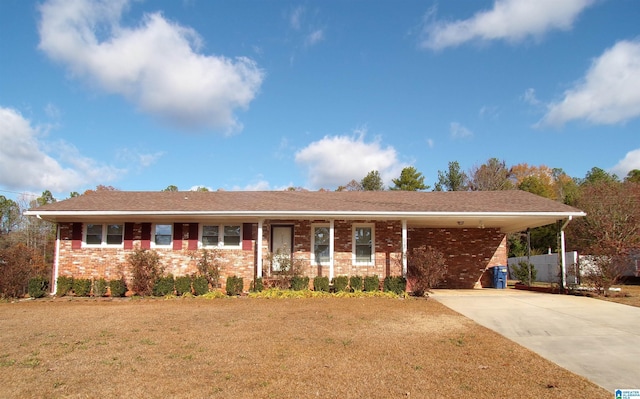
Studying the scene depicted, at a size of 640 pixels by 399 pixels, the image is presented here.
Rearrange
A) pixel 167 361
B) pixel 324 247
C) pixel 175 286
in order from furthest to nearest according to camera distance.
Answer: pixel 324 247 → pixel 175 286 → pixel 167 361

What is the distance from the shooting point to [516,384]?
525 centimetres

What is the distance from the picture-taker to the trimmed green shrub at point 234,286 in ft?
47.3

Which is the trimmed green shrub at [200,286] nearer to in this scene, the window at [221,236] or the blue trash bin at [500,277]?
the window at [221,236]

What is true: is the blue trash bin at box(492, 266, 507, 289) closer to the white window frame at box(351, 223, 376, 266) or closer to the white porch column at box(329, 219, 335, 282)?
the white window frame at box(351, 223, 376, 266)

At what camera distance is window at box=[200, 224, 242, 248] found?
1614cm

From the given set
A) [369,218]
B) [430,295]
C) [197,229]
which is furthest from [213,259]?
[430,295]

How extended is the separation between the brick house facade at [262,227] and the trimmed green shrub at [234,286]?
0.89 meters

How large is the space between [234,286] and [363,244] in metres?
4.89

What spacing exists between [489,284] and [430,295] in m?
4.85

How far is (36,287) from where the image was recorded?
565 inches

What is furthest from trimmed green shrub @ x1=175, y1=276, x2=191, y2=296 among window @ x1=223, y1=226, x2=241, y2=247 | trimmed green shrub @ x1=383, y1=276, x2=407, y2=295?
trimmed green shrub @ x1=383, y1=276, x2=407, y2=295

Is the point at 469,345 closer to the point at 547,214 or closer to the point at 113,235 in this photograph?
the point at 547,214

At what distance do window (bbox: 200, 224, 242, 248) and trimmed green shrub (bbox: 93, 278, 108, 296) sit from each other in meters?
3.35

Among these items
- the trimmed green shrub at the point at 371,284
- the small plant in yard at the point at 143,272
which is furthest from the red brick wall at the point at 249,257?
the trimmed green shrub at the point at 371,284
